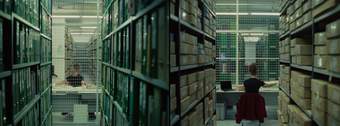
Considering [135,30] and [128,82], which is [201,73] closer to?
[128,82]

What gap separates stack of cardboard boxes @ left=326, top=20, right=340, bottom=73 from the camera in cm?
222

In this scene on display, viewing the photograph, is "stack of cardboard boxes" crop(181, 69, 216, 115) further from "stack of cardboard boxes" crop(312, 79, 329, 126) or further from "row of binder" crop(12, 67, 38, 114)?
"row of binder" crop(12, 67, 38, 114)

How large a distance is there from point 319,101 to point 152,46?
46.2 inches

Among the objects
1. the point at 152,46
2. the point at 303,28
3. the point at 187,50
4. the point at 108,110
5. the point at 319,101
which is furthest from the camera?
the point at 108,110

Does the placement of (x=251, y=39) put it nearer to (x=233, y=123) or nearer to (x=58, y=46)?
(x=233, y=123)

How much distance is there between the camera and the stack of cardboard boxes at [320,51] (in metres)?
2.59

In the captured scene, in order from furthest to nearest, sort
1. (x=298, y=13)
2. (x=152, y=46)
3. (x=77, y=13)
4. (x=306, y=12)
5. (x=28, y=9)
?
(x=77, y=13) < (x=28, y=9) < (x=298, y=13) < (x=306, y=12) < (x=152, y=46)

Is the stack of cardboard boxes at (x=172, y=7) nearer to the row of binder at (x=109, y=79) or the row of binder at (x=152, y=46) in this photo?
the row of binder at (x=152, y=46)

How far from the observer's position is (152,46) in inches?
100

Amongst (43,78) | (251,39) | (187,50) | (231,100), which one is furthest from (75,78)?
(187,50)

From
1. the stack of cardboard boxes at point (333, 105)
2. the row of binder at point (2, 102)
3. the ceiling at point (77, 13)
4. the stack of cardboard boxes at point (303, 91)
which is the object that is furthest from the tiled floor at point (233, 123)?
the row of binder at point (2, 102)

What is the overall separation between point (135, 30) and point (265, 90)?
5.99 metres

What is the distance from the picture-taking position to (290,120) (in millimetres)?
3980

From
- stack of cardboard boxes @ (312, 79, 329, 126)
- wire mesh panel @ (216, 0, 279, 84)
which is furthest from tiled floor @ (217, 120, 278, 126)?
stack of cardboard boxes @ (312, 79, 329, 126)
